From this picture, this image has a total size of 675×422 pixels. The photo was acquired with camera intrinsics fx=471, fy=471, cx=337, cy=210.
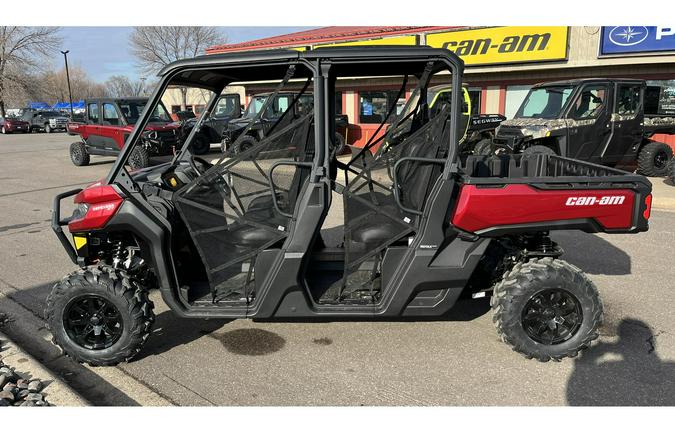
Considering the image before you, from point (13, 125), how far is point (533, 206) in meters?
42.0

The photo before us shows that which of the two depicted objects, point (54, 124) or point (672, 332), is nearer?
point (672, 332)

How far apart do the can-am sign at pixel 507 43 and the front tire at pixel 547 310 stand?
1053cm

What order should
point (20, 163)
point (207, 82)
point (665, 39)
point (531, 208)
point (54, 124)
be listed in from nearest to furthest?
point (531, 208), point (207, 82), point (665, 39), point (20, 163), point (54, 124)

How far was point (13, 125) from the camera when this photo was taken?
35625mm

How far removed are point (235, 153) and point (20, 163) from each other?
53.2 feet

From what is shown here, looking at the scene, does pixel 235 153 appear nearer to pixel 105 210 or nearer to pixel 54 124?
pixel 105 210

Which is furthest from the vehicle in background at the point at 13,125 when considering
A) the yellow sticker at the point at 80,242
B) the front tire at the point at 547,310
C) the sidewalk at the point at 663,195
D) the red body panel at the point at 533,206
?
the front tire at the point at 547,310

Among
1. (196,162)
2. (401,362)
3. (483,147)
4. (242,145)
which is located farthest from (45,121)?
(401,362)

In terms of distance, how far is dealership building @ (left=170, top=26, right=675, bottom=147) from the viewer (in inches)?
462

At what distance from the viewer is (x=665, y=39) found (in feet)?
36.7

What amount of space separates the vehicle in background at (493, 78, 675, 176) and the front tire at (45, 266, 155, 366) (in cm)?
813

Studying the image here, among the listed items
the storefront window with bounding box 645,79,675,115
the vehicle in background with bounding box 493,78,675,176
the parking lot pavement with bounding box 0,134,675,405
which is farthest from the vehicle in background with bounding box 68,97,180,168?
the storefront window with bounding box 645,79,675,115

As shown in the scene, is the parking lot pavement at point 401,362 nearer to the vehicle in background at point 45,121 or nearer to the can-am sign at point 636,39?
the can-am sign at point 636,39

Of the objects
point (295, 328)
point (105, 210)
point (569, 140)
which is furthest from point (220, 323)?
point (569, 140)
